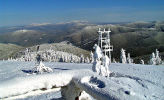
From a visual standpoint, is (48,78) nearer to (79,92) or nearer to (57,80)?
(57,80)

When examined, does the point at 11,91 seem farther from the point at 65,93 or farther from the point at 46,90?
the point at 65,93

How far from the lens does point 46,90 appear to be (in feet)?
24.7

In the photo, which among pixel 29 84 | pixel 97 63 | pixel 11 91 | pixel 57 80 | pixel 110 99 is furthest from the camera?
pixel 97 63

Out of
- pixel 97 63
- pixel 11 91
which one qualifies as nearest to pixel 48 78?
pixel 11 91

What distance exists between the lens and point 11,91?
254 inches

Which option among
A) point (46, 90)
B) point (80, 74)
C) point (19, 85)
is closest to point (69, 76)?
point (80, 74)

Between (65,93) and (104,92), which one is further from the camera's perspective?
(65,93)

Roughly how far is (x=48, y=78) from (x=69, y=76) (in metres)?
0.71

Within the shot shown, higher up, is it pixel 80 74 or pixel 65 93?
pixel 80 74

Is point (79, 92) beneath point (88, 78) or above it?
beneath

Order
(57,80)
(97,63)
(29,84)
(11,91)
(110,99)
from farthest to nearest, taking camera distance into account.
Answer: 1. (97,63)
2. (57,80)
3. (29,84)
4. (11,91)
5. (110,99)

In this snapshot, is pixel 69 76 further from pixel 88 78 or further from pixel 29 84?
pixel 29 84

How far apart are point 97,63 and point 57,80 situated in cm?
1001

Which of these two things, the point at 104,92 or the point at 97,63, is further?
the point at 97,63
